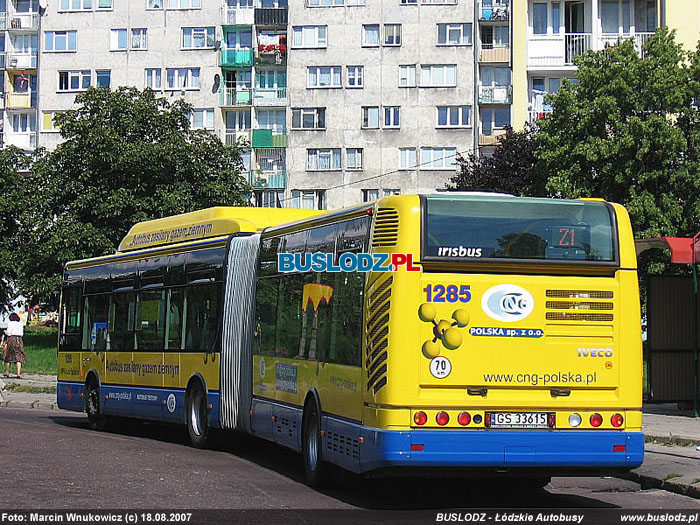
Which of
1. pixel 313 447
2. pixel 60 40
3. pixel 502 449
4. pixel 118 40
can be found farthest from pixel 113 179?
pixel 502 449

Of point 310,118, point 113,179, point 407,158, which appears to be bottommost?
point 113,179

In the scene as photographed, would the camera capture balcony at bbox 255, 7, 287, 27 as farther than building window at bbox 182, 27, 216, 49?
No

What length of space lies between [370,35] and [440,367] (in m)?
62.9

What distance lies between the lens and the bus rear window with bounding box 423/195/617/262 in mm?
12008

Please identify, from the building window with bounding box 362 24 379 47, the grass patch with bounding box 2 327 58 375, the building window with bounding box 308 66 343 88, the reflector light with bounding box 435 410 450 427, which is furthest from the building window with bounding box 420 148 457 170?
the reflector light with bounding box 435 410 450 427

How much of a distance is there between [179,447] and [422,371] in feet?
24.7

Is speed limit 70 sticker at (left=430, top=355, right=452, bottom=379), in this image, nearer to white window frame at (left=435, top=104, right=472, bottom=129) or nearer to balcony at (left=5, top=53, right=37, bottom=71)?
white window frame at (left=435, top=104, right=472, bottom=129)

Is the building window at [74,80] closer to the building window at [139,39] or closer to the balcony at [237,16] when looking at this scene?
the building window at [139,39]

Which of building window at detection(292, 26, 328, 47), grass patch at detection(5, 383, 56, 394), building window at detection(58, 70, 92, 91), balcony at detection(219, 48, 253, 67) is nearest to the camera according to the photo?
grass patch at detection(5, 383, 56, 394)

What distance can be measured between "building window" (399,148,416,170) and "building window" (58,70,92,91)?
19.6 metres

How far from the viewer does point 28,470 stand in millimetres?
13812

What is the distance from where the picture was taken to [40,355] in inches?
1981

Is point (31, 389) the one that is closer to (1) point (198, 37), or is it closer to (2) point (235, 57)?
(2) point (235, 57)

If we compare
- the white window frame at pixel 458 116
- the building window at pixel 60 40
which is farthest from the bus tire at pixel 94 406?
the building window at pixel 60 40
